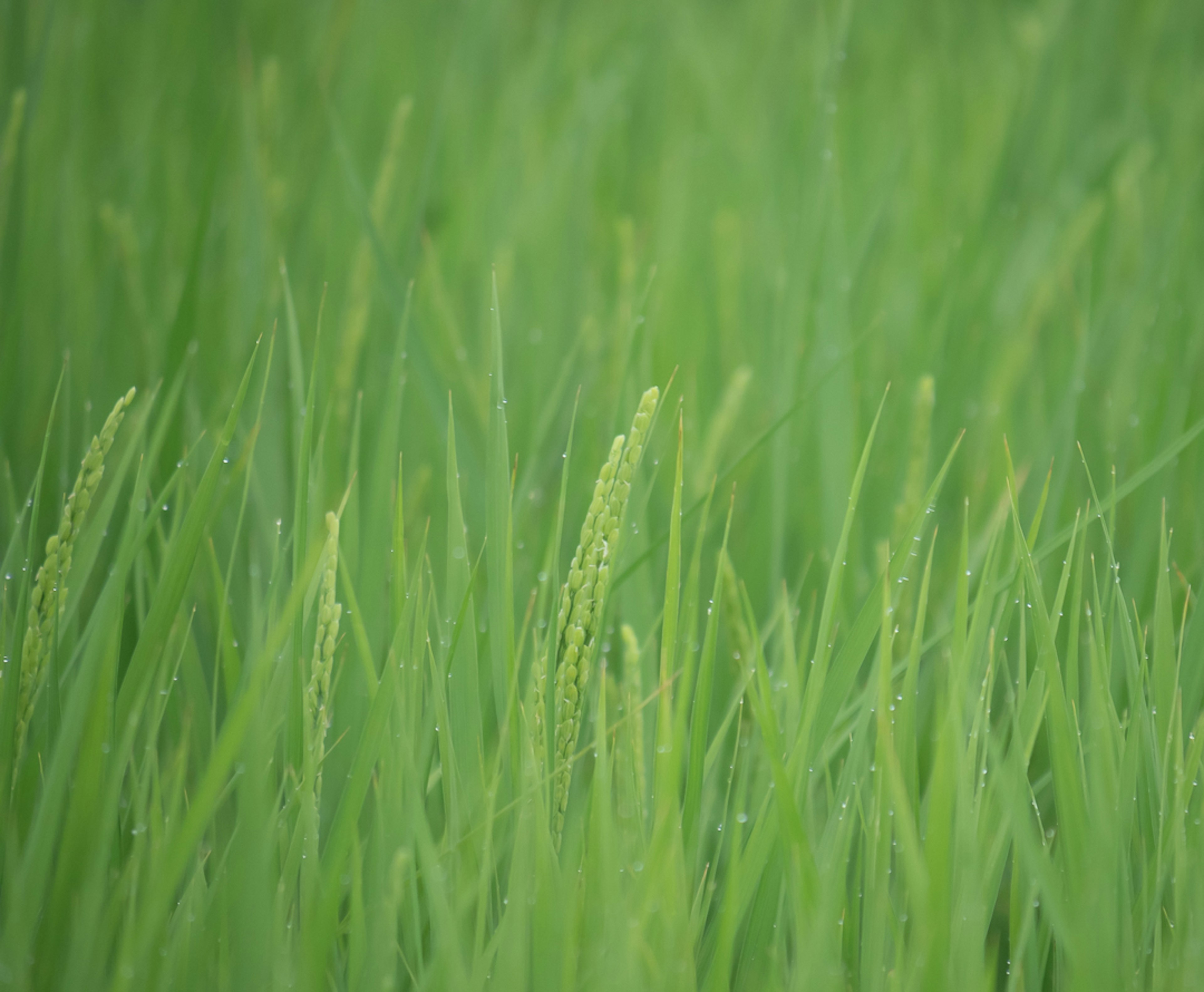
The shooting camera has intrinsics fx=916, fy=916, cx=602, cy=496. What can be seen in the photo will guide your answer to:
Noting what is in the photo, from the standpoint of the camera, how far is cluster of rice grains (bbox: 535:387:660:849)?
0.58 meters

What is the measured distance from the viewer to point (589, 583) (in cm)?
58

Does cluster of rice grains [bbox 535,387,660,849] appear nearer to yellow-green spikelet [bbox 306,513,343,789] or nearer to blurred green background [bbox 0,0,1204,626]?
yellow-green spikelet [bbox 306,513,343,789]

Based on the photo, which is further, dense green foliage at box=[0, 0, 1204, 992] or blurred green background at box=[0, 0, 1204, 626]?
blurred green background at box=[0, 0, 1204, 626]

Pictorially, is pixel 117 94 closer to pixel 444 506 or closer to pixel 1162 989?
pixel 444 506

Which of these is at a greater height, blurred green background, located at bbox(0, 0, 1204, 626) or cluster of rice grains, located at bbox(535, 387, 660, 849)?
→ blurred green background, located at bbox(0, 0, 1204, 626)

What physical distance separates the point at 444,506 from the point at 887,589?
59cm

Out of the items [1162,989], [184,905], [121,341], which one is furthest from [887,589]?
[121,341]

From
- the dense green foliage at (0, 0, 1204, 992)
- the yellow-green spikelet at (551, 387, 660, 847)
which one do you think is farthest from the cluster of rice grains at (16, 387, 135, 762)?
the yellow-green spikelet at (551, 387, 660, 847)

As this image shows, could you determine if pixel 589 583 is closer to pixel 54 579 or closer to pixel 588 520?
pixel 588 520

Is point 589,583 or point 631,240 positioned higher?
point 631,240

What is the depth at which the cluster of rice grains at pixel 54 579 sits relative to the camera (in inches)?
25.0

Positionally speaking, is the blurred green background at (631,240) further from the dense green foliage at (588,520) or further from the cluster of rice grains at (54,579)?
the cluster of rice grains at (54,579)

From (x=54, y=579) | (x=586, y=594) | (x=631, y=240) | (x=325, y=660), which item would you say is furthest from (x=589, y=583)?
(x=631, y=240)

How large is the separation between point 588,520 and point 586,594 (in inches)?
1.9
